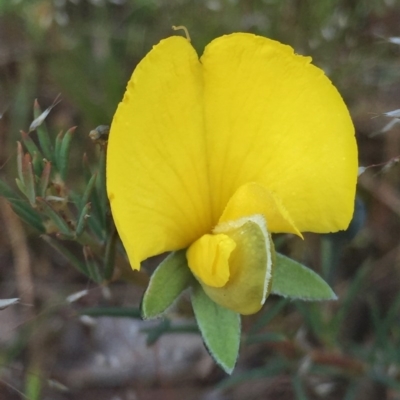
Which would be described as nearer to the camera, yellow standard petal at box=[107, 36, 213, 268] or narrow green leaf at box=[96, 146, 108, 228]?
yellow standard petal at box=[107, 36, 213, 268]

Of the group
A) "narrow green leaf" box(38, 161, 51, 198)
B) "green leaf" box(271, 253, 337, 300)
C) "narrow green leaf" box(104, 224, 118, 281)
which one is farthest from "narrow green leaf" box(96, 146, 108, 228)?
"green leaf" box(271, 253, 337, 300)

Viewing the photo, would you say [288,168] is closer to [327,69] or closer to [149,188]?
[149,188]

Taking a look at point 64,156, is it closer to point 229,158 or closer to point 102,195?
point 102,195

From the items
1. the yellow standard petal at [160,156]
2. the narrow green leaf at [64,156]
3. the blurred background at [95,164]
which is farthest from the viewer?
the blurred background at [95,164]

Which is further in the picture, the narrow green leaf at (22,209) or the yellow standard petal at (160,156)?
the narrow green leaf at (22,209)

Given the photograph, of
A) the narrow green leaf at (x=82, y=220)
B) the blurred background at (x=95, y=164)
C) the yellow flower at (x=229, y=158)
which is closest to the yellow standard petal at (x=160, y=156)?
the yellow flower at (x=229, y=158)

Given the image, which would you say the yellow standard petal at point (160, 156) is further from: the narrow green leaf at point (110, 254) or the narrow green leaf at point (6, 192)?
the narrow green leaf at point (6, 192)

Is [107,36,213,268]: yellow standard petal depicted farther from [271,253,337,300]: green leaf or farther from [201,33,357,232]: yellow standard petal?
[271,253,337,300]: green leaf
